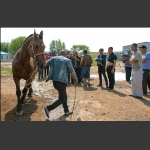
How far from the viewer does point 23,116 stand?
203 inches

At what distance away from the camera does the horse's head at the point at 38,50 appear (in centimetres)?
474

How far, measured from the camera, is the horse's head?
474 cm

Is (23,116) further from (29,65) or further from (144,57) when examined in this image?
(144,57)

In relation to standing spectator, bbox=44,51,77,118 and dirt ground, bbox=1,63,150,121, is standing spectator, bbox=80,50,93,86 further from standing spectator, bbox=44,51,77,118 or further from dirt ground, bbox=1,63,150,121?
standing spectator, bbox=44,51,77,118

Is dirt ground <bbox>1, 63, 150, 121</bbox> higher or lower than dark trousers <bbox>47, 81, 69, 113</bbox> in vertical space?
lower

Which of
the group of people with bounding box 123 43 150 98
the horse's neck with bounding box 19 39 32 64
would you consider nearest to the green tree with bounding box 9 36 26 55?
the group of people with bounding box 123 43 150 98

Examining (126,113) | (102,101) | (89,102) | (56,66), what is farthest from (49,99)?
(126,113)

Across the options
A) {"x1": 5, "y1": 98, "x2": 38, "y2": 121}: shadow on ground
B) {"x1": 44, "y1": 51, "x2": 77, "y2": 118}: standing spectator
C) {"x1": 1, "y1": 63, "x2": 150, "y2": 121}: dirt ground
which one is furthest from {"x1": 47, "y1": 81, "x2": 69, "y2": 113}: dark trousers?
{"x1": 5, "y1": 98, "x2": 38, "y2": 121}: shadow on ground

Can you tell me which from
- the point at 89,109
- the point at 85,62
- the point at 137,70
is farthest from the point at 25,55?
the point at 85,62

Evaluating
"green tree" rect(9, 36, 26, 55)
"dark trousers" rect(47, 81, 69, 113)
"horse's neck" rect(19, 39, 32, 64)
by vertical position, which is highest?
"green tree" rect(9, 36, 26, 55)

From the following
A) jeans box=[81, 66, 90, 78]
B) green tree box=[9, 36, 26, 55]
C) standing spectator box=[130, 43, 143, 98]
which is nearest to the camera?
standing spectator box=[130, 43, 143, 98]

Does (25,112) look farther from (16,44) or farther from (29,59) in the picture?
(16,44)

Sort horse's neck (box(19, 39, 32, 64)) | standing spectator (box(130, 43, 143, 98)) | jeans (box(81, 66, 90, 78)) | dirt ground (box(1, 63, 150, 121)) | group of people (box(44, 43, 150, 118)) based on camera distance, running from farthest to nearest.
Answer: jeans (box(81, 66, 90, 78))
standing spectator (box(130, 43, 143, 98))
horse's neck (box(19, 39, 32, 64))
dirt ground (box(1, 63, 150, 121))
group of people (box(44, 43, 150, 118))

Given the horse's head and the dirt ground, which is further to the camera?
the dirt ground
